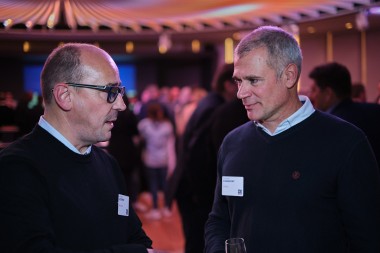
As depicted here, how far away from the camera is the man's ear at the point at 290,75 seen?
7.16 ft

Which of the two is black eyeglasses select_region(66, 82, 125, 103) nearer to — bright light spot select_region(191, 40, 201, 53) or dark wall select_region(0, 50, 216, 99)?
bright light spot select_region(191, 40, 201, 53)

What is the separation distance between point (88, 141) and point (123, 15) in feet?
10.0

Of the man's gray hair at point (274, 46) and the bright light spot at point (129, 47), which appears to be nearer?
the man's gray hair at point (274, 46)

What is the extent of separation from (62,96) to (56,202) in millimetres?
406

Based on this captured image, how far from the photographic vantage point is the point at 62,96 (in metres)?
1.90

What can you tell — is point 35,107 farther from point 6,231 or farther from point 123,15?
point 6,231

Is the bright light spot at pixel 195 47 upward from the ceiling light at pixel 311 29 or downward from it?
upward

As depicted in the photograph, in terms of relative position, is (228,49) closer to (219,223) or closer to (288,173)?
(219,223)

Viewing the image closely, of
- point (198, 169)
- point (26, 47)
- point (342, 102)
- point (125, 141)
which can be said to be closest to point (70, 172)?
point (198, 169)

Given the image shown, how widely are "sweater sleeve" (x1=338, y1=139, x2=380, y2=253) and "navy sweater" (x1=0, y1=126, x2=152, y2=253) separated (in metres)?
0.80

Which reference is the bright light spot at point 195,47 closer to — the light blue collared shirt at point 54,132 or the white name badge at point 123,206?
the white name badge at point 123,206

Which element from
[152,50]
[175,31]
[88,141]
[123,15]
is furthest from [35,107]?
[152,50]

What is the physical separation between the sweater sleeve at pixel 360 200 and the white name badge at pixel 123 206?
857 mm

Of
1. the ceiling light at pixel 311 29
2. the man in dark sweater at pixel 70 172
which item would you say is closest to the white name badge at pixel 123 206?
the man in dark sweater at pixel 70 172
